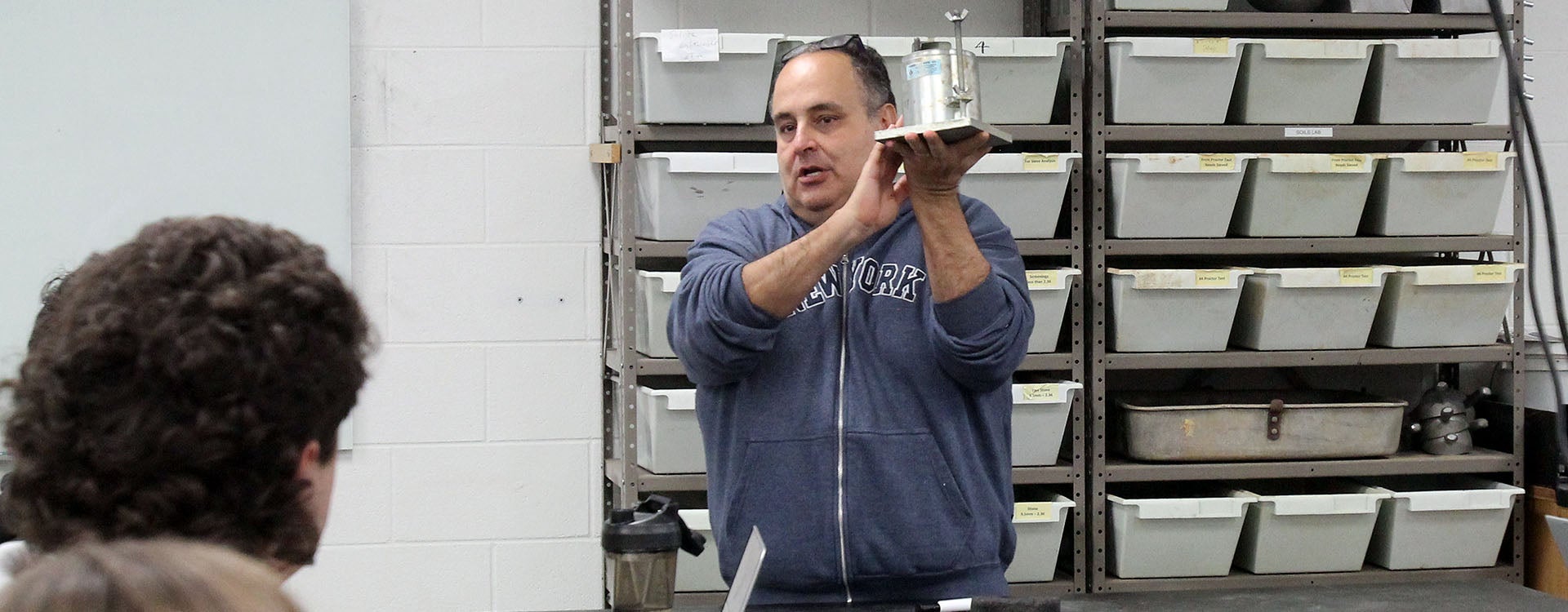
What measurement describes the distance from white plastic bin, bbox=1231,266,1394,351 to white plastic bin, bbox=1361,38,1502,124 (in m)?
0.35

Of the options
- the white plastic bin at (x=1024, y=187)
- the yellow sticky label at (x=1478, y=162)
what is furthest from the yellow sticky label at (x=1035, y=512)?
the yellow sticky label at (x=1478, y=162)

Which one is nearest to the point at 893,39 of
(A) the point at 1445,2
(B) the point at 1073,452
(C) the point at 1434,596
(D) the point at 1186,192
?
(D) the point at 1186,192

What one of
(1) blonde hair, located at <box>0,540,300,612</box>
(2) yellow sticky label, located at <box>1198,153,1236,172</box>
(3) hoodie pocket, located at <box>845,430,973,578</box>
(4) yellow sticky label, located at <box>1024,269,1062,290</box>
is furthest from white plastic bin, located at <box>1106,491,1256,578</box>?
(1) blonde hair, located at <box>0,540,300,612</box>

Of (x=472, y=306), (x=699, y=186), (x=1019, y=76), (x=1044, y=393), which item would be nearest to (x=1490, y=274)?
(x=1044, y=393)

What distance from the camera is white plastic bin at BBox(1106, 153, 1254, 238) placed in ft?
9.11

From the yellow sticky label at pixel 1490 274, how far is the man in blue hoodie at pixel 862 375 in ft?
5.73

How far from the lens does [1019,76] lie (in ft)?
9.00

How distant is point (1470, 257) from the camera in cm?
326

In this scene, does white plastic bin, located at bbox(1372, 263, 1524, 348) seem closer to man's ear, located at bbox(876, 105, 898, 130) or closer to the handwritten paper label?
the handwritten paper label

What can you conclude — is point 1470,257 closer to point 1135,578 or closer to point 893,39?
point 1135,578

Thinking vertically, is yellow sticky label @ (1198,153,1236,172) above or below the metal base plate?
above

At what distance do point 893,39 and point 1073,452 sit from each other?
95 cm

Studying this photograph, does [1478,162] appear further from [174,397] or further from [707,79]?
[174,397]

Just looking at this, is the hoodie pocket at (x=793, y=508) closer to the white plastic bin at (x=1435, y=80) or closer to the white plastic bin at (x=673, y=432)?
the white plastic bin at (x=673, y=432)
